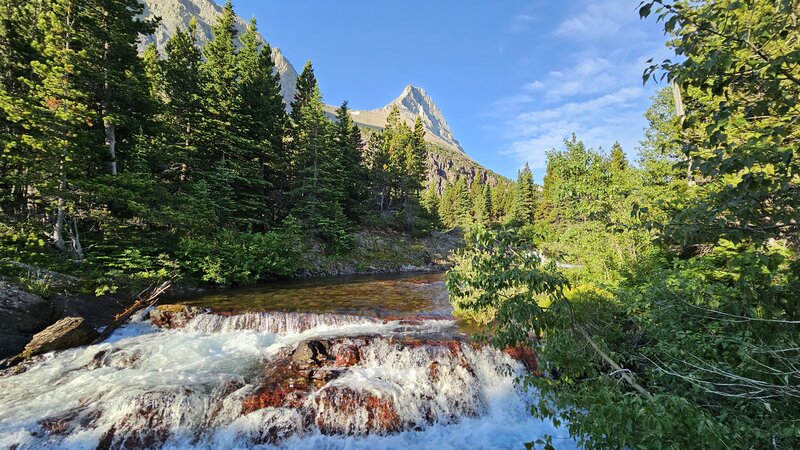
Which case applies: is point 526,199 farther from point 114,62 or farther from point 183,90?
point 114,62

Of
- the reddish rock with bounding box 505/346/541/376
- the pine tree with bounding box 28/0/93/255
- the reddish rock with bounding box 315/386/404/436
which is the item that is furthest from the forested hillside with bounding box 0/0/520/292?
the reddish rock with bounding box 505/346/541/376

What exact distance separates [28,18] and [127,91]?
12.6ft

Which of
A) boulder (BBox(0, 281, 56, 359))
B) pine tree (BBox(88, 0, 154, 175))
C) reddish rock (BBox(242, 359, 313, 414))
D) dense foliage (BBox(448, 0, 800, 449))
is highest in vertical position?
pine tree (BBox(88, 0, 154, 175))

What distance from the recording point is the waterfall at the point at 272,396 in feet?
20.9

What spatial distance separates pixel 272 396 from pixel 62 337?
633cm

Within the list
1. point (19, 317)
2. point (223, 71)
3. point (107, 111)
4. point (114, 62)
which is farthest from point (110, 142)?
point (223, 71)

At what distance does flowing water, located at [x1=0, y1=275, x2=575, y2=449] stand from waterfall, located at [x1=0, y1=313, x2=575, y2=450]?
0.08 ft

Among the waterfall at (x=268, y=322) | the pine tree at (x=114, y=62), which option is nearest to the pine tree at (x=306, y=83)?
the pine tree at (x=114, y=62)

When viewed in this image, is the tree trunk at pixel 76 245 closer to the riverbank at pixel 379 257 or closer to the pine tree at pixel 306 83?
the riverbank at pixel 379 257

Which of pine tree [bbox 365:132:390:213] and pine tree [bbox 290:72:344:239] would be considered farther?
pine tree [bbox 365:132:390:213]

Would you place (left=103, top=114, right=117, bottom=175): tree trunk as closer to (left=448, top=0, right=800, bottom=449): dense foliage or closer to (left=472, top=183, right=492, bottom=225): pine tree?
(left=448, top=0, right=800, bottom=449): dense foliage

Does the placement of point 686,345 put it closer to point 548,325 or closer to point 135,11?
point 548,325

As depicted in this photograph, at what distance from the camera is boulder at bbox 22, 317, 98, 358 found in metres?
8.34

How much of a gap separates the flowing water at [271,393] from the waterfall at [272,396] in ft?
0.08
